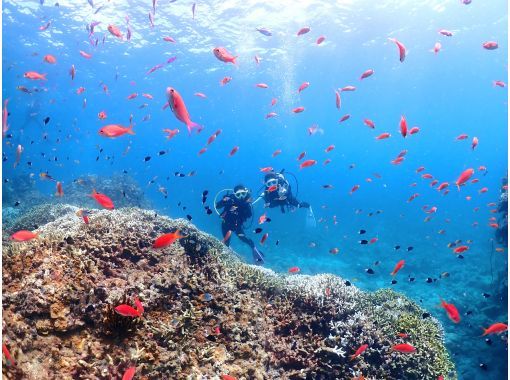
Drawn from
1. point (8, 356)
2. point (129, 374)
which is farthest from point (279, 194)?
point (8, 356)

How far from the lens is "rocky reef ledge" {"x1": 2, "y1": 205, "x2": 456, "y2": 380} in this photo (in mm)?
3947

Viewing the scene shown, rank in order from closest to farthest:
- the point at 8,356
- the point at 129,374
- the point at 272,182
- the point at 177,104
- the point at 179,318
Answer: the point at 8,356 → the point at 129,374 → the point at 177,104 → the point at 179,318 → the point at 272,182

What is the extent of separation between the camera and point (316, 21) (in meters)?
28.2

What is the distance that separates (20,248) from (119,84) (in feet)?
152

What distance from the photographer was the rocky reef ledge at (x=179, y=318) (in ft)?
13.0

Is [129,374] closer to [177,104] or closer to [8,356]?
[8,356]

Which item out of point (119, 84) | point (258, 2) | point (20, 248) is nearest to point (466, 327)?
point (20, 248)

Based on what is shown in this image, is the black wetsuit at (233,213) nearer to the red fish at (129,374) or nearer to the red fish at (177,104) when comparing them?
the red fish at (177,104)

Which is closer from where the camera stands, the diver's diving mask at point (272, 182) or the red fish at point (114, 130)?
the red fish at point (114, 130)

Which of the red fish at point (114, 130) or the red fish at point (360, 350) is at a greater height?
the red fish at point (114, 130)

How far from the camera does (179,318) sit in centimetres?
470

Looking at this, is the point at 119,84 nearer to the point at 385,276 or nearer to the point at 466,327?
the point at 385,276

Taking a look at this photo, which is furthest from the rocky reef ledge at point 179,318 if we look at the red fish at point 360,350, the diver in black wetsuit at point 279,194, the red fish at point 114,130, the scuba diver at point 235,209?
the diver in black wetsuit at point 279,194

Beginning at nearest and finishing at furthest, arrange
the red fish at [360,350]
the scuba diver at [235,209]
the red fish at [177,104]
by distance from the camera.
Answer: the red fish at [177,104], the red fish at [360,350], the scuba diver at [235,209]
